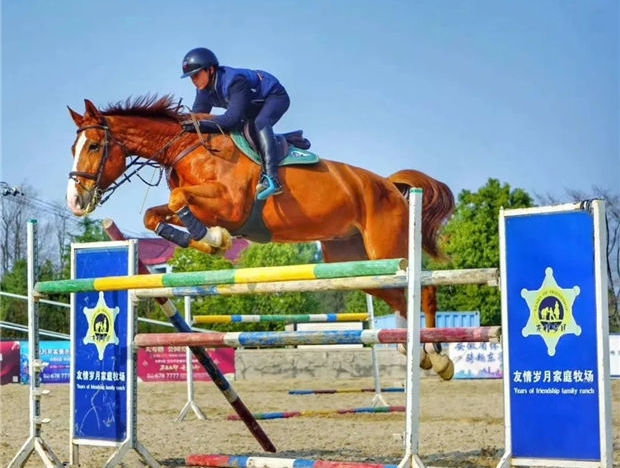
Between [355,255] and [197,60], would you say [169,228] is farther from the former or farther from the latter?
[355,255]

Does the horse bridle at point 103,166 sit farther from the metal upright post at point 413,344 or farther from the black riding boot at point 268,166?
the metal upright post at point 413,344

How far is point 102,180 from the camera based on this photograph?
194 inches

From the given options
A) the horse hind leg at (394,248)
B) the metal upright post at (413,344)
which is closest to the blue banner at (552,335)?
the metal upright post at (413,344)

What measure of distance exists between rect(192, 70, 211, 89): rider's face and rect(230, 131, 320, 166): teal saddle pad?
30cm

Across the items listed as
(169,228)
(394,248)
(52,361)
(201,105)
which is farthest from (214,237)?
(52,361)

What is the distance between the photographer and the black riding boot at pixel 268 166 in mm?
4953

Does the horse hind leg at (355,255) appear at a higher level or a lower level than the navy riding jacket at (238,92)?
lower

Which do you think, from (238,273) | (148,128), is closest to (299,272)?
(238,273)

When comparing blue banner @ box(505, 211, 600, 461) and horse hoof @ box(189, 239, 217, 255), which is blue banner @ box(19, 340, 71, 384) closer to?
horse hoof @ box(189, 239, 217, 255)

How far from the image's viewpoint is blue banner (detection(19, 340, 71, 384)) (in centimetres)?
1380

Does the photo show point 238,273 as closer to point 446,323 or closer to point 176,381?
point 176,381

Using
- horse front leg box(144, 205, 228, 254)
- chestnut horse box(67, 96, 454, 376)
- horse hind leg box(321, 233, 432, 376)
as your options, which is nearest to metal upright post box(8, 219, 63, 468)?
chestnut horse box(67, 96, 454, 376)

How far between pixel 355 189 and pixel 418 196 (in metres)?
1.71

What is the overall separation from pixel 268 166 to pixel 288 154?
0.17 metres
